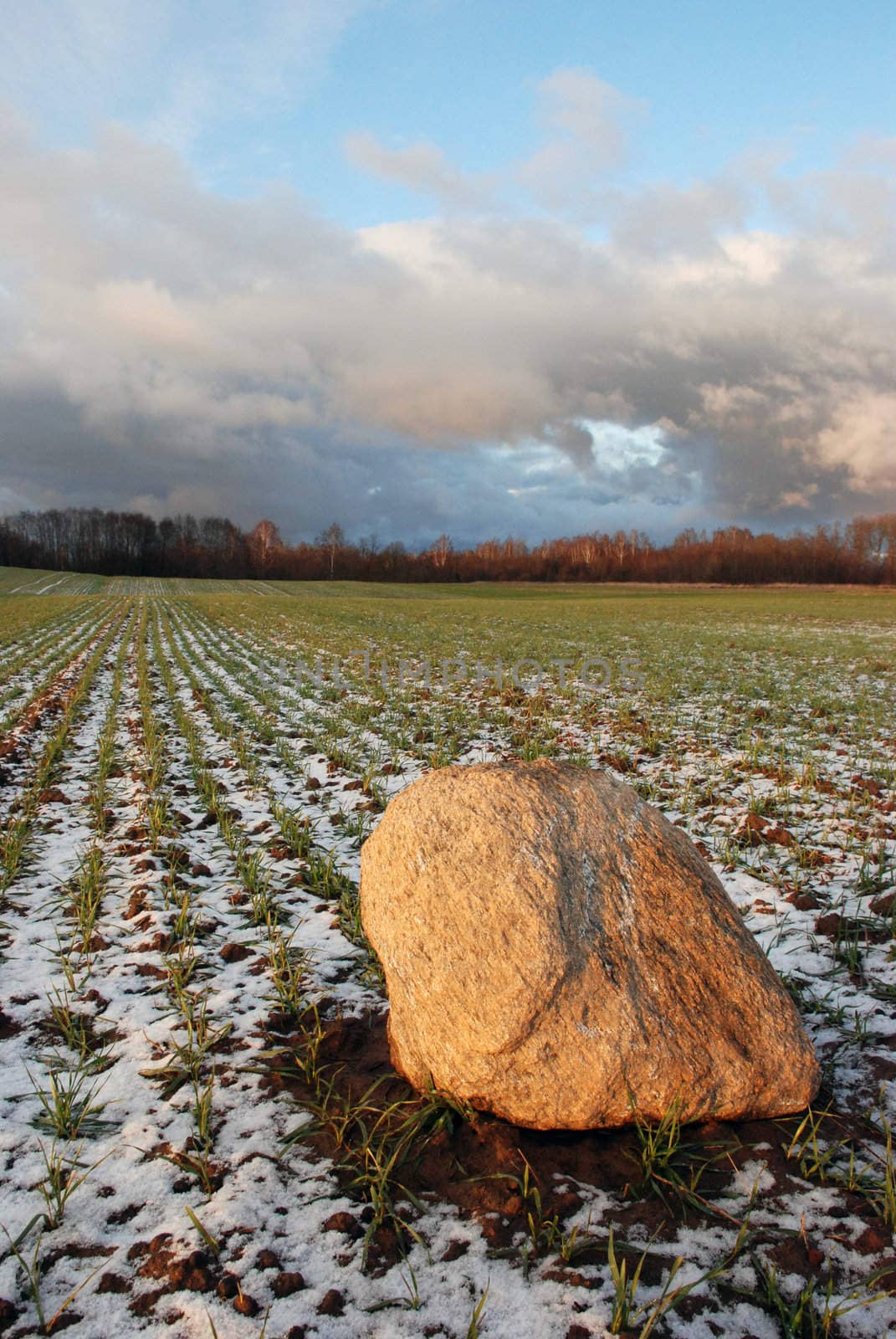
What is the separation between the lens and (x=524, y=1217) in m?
2.72

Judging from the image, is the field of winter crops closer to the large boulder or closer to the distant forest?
the large boulder

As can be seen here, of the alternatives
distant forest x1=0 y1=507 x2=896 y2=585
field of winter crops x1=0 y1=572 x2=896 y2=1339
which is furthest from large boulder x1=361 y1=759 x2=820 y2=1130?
distant forest x1=0 y1=507 x2=896 y2=585

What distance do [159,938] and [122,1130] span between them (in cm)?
164

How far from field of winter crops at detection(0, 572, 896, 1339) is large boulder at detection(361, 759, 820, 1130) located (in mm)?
209

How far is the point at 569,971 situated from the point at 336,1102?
1.36 m

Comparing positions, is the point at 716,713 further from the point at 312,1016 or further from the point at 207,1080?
the point at 207,1080

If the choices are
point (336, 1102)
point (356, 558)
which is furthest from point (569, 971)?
point (356, 558)

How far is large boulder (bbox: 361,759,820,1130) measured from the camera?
9.71 feet

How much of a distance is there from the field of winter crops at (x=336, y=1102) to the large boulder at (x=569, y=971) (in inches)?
8.2

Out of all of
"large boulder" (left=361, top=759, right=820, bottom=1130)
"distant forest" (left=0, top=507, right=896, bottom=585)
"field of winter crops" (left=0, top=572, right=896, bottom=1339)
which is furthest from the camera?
"distant forest" (left=0, top=507, right=896, bottom=585)

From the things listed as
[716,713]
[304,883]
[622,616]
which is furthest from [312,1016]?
[622,616]

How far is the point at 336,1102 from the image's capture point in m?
3.32

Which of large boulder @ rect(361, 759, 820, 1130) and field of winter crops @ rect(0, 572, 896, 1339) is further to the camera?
large boulder @ rect(361, 759, 820, 1130)

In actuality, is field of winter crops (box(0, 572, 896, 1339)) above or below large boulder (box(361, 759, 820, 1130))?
below
